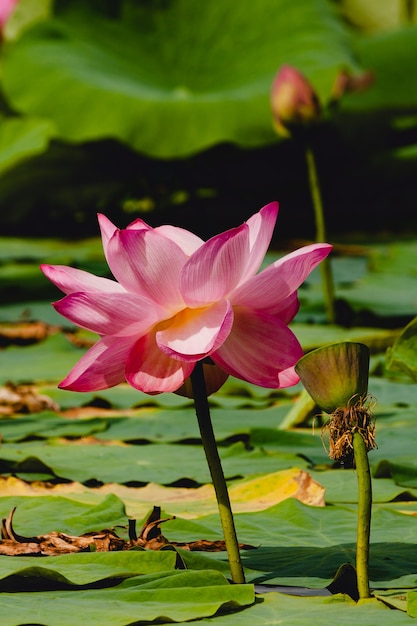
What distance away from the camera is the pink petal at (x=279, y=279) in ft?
2.69

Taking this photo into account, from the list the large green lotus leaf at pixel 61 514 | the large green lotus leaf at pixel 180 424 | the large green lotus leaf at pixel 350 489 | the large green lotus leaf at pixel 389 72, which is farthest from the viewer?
the large green lotus leaf at pixel 389 72

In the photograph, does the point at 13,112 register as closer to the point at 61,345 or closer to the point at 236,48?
the point at 236,48

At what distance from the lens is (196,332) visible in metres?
0.82

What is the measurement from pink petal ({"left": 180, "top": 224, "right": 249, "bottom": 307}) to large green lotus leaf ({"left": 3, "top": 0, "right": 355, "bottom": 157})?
2751 mm

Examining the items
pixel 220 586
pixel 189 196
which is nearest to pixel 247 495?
pixel 220 586

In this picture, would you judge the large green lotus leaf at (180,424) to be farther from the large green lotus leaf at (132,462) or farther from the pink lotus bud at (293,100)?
the pink lotus bud at (293,100)

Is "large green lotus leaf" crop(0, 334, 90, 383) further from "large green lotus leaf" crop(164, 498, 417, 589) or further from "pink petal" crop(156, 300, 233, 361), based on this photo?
"pink petal" crop(156, 300, 233, 361)

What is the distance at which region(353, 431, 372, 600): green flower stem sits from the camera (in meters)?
0.79

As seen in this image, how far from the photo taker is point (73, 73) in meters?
3.79

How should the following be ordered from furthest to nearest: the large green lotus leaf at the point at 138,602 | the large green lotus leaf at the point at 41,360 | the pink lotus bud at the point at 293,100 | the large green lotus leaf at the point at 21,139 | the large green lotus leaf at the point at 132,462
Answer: the large green lotus leaf at the point at 21,139 < the pink lotus bud at the point at 293,100 < the large green lotus leaf at the point at 41,360 < the large green lotus leaf at the point at 132,462 < the large green lotus leaf at the point at 138,602

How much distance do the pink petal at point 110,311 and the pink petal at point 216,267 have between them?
0.03 metres

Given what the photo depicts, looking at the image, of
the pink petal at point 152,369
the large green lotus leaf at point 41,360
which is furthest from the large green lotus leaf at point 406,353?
the large green lotus leaf at point 41,360

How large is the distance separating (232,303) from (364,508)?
0.19 meters

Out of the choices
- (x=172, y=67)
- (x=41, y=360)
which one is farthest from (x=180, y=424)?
(x=172, y=67)
